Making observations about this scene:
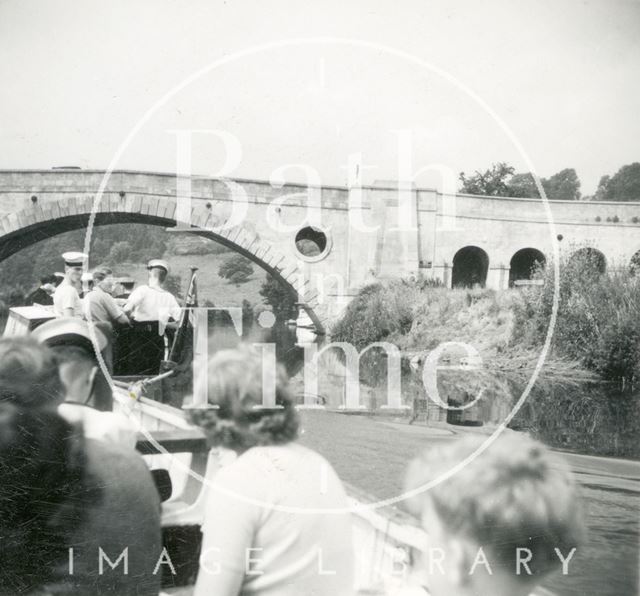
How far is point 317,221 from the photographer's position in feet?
14.0

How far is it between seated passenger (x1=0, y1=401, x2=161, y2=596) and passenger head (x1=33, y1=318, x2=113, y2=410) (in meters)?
0.04

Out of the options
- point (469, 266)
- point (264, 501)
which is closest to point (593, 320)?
point (264, 501)

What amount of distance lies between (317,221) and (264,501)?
12.3 feet

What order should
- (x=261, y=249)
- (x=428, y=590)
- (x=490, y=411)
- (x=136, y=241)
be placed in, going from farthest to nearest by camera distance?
(x=261, y=249) → (x=136, y=241) → (x=490, y=411) → (x=428, y=590)

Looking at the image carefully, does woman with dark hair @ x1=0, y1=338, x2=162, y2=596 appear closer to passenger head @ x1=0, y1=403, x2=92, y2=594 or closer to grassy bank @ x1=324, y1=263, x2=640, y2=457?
passenger head @ x1=0, y1=403, x2=92, y2=594

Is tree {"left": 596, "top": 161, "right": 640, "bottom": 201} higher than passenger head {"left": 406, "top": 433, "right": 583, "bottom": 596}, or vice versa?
tree {"left": 596, "top": 161, "right": 640, "bottom": 201}

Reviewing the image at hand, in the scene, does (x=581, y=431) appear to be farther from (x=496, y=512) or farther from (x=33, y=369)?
(x=33, y=369)

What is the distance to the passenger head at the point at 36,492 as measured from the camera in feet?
2.45

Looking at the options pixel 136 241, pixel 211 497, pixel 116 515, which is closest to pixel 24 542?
pixel 116 515

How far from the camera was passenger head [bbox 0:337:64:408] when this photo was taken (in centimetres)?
73

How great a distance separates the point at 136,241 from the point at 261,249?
1.43 meters

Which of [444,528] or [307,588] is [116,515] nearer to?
[307,588]

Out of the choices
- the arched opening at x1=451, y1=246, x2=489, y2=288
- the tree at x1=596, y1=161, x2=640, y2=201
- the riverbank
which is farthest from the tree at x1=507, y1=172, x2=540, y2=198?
the arched opening at x1=451, y1=246, x2=489, y2=288

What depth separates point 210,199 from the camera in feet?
4.99
